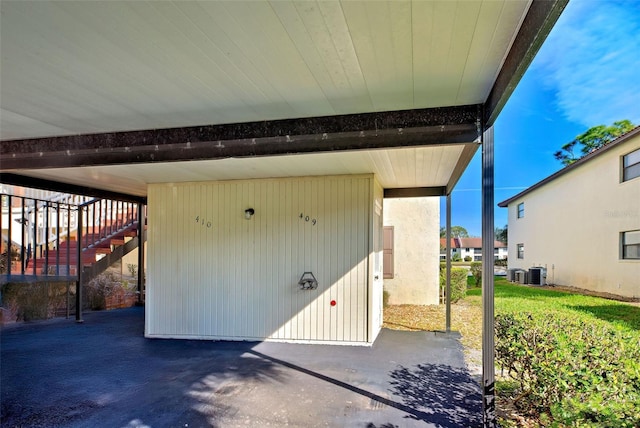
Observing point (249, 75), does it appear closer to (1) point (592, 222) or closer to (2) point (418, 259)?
(2) point (418, 259)

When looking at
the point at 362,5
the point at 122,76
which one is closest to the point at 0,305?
the point at 122,76

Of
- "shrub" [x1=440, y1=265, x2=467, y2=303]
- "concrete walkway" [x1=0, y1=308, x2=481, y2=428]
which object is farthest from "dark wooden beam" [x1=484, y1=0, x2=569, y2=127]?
"shrub" [x1=440, y1=265, x2=467, y2=303]

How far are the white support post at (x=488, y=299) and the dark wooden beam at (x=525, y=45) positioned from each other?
46cm

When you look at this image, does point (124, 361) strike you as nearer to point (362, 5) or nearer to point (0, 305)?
point (0, 305)

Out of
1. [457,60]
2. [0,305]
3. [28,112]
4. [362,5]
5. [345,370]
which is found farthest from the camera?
[0,305]

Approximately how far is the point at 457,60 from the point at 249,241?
4.69 meters

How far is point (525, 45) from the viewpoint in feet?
5.75

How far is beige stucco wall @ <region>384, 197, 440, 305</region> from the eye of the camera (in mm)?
9047

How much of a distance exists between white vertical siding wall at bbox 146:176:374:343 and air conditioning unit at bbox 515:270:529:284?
41.7 feet

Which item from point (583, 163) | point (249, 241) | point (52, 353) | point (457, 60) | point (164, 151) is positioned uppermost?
point (583, 163)

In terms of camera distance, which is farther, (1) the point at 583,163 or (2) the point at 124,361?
(1) the point at 583,163

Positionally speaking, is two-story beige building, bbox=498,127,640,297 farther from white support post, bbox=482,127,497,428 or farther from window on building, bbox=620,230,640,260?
white support post, bbox=482,127,497,428

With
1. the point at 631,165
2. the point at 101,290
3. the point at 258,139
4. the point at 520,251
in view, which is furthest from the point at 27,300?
the point at 520,251

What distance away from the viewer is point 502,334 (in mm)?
3664
